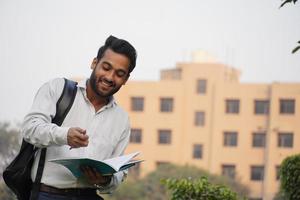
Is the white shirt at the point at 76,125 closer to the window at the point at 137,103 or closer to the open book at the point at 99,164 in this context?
the open book at the point at 99,164

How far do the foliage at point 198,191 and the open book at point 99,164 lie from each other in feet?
7.32

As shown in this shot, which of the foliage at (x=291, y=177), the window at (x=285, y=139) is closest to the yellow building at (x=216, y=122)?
the window at (x=285, y=139)

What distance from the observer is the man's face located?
2.49 meters

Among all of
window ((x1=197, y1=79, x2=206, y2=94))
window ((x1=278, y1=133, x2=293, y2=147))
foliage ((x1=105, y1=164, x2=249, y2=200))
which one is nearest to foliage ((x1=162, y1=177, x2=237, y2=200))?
foliage ((x1=105, y1=164, x2=249, y2=200))

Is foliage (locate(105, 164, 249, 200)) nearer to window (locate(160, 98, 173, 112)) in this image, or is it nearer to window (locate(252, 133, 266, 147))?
window (locate(252, 133, 266, 147))

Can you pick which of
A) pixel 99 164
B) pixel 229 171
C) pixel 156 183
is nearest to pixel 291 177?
pixel 99 164

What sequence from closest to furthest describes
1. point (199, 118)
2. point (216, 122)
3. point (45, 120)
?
1. point (45, 120)
2. point (216, 122)
3. point (199, 118)

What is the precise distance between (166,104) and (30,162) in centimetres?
4173

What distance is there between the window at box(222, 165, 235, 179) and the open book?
41187mm

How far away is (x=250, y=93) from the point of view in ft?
140

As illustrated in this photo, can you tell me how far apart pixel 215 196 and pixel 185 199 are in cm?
19

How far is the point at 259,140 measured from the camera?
43.2 metres

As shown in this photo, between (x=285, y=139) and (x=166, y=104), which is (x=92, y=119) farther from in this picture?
(x=166, y=104)

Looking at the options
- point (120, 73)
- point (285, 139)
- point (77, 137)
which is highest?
point (285, 139)
